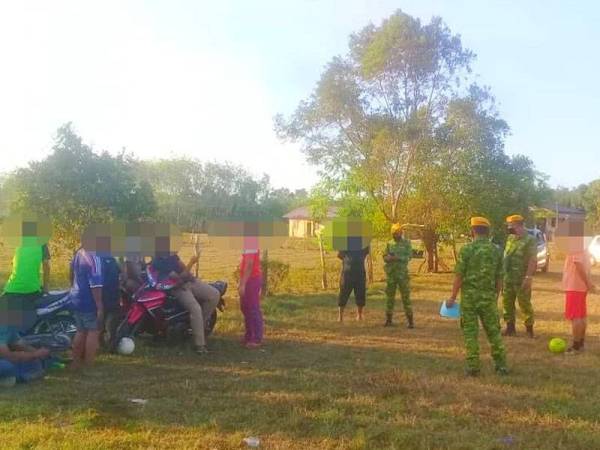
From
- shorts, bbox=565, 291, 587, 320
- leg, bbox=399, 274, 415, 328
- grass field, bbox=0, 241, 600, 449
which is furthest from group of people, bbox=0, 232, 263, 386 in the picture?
shorts, bbox=565, 291, 587, 320

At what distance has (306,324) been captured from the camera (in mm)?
9930

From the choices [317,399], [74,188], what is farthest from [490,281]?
[74,188]

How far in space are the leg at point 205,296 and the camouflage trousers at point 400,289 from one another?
3.12 metres

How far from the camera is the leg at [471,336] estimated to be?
21.1 ft

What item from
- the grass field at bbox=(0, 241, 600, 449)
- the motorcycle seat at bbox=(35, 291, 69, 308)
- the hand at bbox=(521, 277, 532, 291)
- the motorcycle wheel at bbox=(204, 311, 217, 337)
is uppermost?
the hand at bbox=(521, 277, 532, 291)

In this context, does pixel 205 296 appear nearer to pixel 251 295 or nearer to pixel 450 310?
pixel 251 295

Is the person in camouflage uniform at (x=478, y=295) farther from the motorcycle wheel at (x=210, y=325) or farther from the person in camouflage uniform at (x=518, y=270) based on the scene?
the motorcycle wheel at (x=210, y=325)

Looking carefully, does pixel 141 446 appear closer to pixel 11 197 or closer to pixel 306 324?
pixel 306 324

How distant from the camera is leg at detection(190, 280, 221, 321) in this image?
7898mm

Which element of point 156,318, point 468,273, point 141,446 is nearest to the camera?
point 141,446

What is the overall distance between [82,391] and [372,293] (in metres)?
9.59

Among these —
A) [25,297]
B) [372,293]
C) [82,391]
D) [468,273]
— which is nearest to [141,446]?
[82,391]

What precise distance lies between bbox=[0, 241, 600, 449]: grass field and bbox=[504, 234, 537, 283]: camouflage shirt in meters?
0.90

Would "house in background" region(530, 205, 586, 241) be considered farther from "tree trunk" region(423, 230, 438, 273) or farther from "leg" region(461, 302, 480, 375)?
"tree trunk" region(423, 230, 438, 273)
